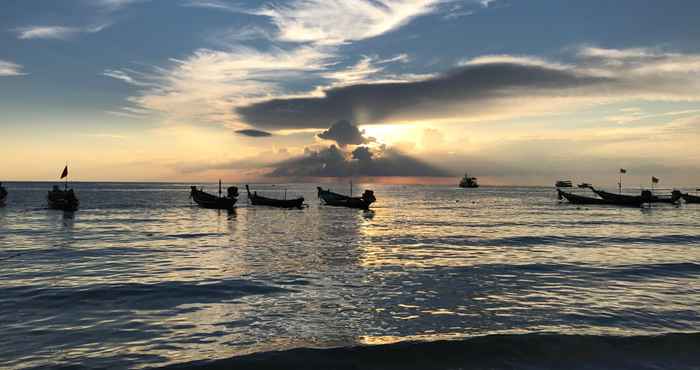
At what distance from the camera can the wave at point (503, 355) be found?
31.8 ft

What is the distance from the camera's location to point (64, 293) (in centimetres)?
1656

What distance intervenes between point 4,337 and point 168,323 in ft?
12.3

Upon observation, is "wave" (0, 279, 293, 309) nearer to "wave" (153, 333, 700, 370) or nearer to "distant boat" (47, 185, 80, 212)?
"wave" (153, 333, 700, 370)

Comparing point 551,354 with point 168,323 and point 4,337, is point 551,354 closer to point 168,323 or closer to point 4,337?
point 168,323

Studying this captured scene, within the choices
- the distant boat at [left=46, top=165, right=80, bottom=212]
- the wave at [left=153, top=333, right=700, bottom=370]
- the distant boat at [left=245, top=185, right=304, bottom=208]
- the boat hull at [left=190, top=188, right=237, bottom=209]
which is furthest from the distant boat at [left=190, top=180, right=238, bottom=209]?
the wave at [left=153, top=333, right=700, bottom=370]

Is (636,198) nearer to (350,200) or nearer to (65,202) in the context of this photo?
(350,200)

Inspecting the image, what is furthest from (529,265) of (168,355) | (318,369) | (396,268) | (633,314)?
(168,355)

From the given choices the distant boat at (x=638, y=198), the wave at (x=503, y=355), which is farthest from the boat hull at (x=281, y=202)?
the wave at (x=503, y=355)

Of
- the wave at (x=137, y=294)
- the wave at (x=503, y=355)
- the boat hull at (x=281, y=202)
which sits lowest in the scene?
the wave at (x=137, y=294)

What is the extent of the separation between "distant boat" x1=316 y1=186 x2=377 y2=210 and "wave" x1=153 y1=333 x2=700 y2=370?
62.8 metres

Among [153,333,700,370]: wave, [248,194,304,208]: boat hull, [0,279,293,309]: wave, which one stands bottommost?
[0,279,293,309]: wave

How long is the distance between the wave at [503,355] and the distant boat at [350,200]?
2472 inches

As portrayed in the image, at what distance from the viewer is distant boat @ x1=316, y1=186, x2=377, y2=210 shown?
76062mm

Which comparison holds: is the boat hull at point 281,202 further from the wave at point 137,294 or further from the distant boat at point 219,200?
the wave at point 137,294
